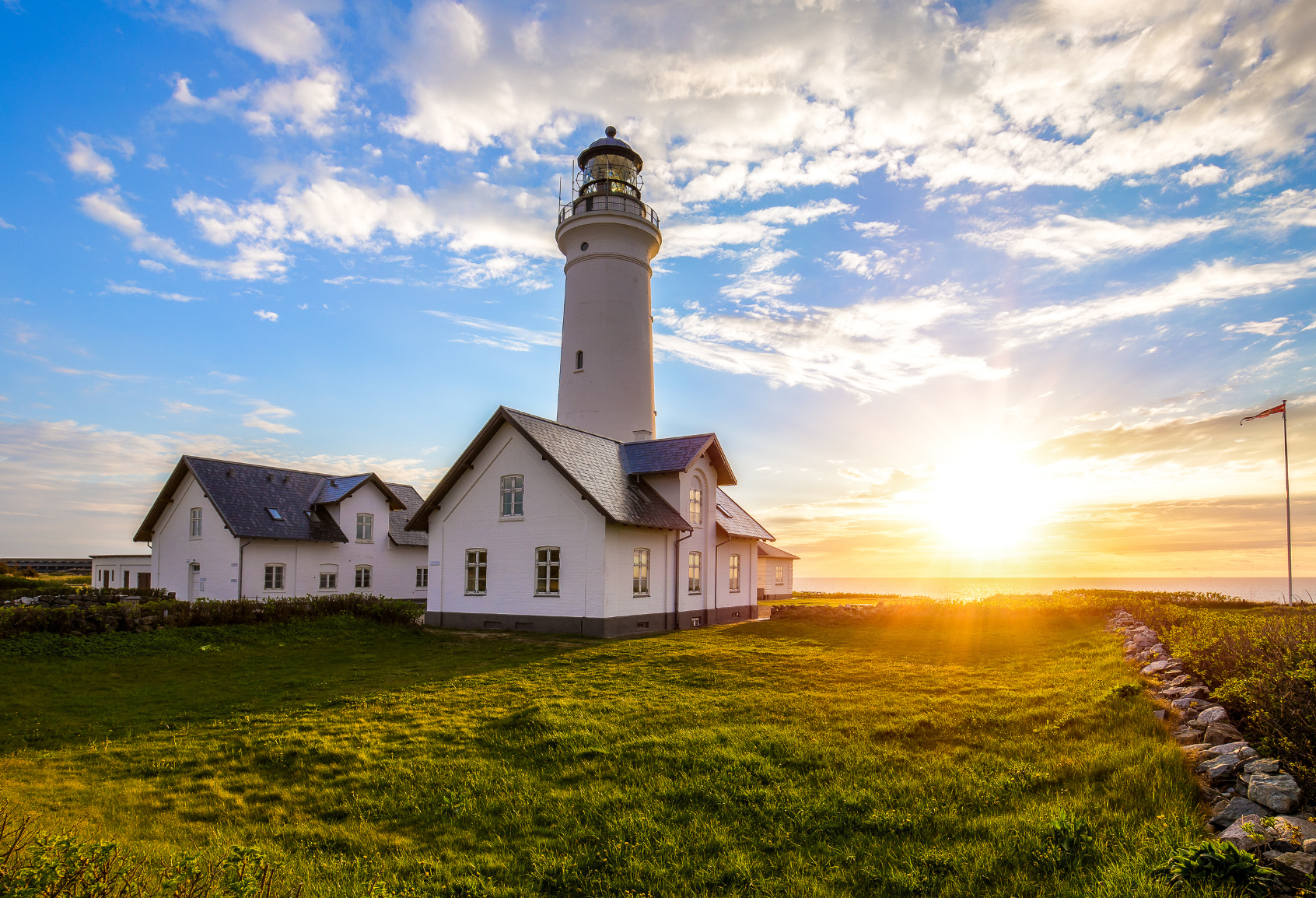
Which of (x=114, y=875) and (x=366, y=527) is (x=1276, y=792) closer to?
(x=114, y=875)

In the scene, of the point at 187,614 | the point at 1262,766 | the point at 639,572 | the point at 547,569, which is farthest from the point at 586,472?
the point at 1262,766

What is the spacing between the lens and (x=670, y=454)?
80.9 ft

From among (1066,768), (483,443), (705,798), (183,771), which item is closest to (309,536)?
(483,443)

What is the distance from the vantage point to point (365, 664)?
1688 centimetres

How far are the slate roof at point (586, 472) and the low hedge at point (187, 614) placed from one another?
3166mm

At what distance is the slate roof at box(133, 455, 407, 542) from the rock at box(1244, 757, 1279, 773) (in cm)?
3147

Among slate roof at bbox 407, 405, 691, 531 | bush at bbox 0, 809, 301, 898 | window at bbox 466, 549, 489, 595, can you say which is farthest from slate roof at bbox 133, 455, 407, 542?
bush at bbox 0, 809, 301, 898

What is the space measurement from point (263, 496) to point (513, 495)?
15.5 m

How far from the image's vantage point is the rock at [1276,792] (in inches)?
212

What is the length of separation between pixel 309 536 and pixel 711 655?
898 inches

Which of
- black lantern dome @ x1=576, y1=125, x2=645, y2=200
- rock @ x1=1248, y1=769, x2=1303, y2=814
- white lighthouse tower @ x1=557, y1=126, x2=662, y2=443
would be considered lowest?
rock @ x1=1248, y1=769, x2=1303, y2=814

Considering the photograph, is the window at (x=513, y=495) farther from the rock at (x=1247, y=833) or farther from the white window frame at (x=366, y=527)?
the rock at (x=1247, y=833)

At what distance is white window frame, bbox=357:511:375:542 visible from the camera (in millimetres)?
33906

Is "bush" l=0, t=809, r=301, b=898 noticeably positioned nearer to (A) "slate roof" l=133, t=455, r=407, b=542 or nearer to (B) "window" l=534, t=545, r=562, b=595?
(B) "window" l=534, t=545, r=562, b=595
